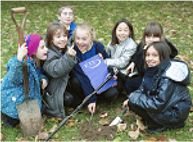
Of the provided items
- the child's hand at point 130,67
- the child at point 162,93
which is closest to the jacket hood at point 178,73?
the child at point 162,93

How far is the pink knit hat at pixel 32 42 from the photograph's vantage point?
4270 millimetres

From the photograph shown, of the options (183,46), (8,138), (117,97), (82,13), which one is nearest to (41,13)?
(82,13)

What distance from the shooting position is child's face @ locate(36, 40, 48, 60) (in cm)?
434

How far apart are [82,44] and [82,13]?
239 inches

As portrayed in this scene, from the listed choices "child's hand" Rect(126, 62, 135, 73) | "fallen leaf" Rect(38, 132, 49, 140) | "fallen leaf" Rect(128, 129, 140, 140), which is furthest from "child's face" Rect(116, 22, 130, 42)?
"fallen leaf" Rect(38, 132, 49, 140)

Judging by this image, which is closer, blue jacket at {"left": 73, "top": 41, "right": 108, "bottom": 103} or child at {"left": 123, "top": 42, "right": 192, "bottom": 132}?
child at {"left": 123, "top": 42, "right": 192, "bottom": 132}

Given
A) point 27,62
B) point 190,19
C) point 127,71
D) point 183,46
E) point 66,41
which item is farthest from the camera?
point 190,19

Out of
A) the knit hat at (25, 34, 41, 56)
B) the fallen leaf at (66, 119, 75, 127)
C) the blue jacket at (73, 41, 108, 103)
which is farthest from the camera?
the blue jacket at (73, 41, 108, 103)

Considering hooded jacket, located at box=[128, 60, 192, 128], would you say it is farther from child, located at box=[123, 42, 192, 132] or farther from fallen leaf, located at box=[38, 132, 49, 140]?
fallen leaf, located at box=[38, 132, 49, 140]

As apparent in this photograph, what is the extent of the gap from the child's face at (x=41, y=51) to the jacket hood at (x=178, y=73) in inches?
53.2

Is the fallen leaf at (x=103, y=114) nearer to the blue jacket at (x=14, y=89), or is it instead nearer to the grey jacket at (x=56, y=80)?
the grey jacket at (x=56, y=80)

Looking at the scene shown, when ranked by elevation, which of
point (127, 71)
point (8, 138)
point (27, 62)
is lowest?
point (8, 138)

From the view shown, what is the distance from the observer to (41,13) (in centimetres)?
1066

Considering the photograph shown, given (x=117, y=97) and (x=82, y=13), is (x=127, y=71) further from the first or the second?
(x=82, y=13)
